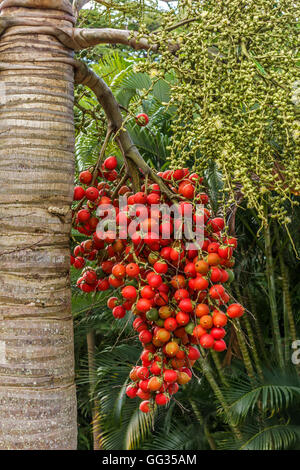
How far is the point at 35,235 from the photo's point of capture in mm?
962

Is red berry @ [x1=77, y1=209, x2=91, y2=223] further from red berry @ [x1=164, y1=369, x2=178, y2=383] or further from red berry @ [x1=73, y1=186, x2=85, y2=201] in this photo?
red berry @ [x1=164, y1=369, x2=178, y2=383]

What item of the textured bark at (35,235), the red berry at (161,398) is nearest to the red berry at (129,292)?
the textured bark at (35,235)

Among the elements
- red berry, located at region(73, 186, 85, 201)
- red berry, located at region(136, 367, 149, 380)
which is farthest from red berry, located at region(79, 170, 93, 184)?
red berry, located at region(136, 367, 149, 380)

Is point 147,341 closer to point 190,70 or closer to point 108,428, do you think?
point 190,70

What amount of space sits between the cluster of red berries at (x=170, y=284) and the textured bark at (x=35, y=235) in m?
0.15

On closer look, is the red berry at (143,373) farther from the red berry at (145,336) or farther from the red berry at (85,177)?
the red berry at (85,177)

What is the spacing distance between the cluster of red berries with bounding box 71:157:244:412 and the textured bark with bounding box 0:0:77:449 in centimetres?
15

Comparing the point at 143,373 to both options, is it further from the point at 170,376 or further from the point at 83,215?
the point at 83,215

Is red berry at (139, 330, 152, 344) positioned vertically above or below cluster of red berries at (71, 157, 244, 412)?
below

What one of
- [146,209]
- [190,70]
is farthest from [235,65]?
[146,209]

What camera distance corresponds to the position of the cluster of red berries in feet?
3.32

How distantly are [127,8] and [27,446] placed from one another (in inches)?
42.8

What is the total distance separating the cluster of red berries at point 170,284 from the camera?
3.32 ft

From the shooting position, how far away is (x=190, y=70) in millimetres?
1065
